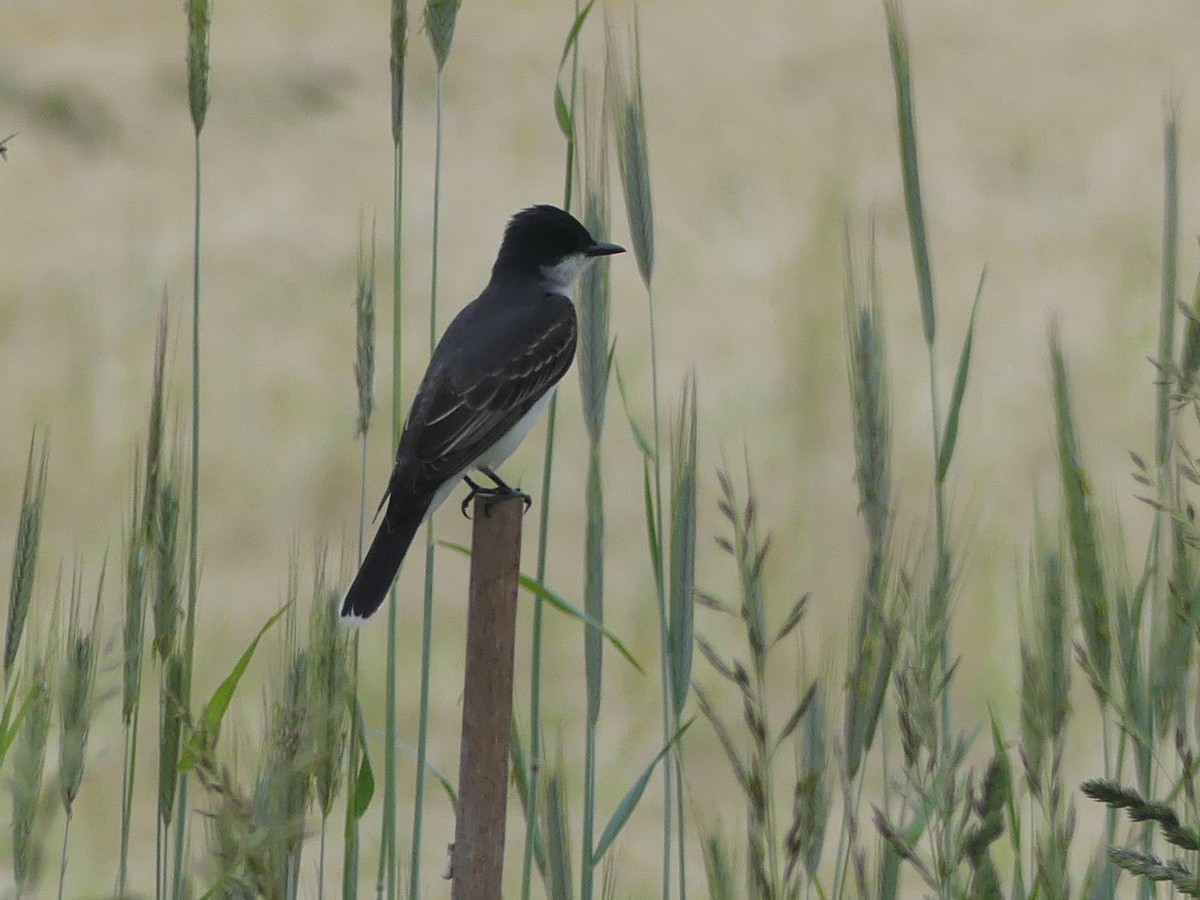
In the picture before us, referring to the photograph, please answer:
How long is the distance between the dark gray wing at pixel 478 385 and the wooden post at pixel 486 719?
711 millimetres

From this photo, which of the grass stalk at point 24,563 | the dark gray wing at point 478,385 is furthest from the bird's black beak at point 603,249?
the grass stalk at point 24,563

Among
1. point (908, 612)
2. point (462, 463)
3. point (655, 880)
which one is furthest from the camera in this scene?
point (655, 880)

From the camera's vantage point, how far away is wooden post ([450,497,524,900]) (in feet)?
4.51

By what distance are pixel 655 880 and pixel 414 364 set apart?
218cm

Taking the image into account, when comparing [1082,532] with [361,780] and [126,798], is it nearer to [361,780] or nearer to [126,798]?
[361,780]

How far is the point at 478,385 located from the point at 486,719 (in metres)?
1.03

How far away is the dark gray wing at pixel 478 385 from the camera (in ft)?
7.41

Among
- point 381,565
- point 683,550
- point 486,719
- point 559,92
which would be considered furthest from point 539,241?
point 486,719

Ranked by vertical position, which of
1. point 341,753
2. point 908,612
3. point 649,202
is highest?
point 649,202

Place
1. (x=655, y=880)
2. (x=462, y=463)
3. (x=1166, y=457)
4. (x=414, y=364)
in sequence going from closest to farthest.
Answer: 1. (x=1166, y=457)
2. (x=462, y=463)
3. (x=655, y=880)
4. (x=414, y=364)

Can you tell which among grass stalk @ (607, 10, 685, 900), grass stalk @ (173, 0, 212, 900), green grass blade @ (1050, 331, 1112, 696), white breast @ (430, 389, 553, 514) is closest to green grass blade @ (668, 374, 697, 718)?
grass stalk @ (607, 10, 685, 900)

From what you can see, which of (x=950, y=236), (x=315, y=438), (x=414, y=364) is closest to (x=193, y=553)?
(x=315, y=438)

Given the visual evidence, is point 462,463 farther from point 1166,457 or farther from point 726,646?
point 726,646

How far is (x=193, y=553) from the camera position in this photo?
1646 mm
